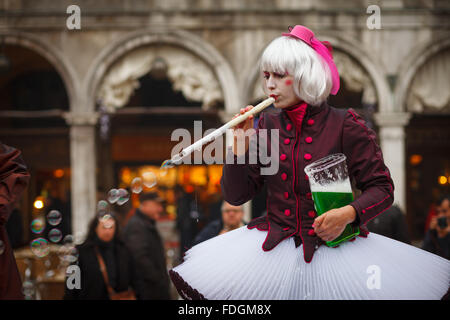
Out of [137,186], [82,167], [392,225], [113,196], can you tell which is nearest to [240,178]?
[137,186]

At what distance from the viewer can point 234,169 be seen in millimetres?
2279

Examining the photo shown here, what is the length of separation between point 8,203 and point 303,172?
4.80 ft

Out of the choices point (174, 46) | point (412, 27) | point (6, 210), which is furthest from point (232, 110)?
point (6, 210)

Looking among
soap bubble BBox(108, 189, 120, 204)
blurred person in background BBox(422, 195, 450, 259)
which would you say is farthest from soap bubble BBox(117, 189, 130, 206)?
blurred person in background BBox(422, 195, 450, 259)

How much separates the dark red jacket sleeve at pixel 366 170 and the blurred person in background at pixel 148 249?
365 centimetres

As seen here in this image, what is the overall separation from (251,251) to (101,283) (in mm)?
3124

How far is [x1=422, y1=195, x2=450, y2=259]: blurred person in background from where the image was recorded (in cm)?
603

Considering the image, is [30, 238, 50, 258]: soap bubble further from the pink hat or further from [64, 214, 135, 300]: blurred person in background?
the pink hat

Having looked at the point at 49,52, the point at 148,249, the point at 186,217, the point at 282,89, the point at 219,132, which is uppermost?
the point at 49,52

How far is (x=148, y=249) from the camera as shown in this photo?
5.88 m

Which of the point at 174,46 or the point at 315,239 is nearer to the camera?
the point at 315,239

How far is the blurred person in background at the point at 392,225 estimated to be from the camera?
5699 millimetres

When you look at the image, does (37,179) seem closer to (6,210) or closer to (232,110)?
(232,110)

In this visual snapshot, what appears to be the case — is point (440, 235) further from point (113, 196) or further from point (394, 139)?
point (394, 139)
